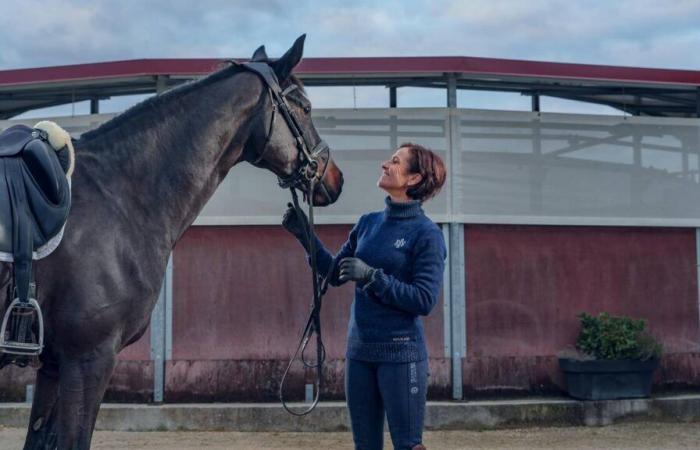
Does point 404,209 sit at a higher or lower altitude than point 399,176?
lower

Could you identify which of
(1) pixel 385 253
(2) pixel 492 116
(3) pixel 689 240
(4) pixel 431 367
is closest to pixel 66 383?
(1) pixel 385 253

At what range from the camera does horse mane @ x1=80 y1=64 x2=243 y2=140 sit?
324cm

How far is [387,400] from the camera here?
319cm

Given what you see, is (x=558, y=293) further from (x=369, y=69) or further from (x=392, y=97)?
(x=369, y=69)

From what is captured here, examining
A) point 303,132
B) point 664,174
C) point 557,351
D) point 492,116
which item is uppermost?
point 492,116

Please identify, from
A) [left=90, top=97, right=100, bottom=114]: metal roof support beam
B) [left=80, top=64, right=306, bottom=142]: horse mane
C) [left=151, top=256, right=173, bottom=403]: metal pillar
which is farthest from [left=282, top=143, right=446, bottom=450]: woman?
[left=90, top=97, right=100, bottom=114]: metal roof support beam

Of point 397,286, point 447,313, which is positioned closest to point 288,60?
point 397,286

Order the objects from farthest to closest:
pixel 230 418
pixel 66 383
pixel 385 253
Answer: pixel 230 418
pixel 385 253
pixel 66 383

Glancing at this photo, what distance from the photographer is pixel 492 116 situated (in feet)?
24.7

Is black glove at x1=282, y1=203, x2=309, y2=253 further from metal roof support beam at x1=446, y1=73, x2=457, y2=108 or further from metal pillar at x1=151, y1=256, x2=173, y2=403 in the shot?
metal roof support beam at x1=446, y1=73, x2=457, y2=108

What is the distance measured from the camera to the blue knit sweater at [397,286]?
318cm

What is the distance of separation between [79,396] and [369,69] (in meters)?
4.69

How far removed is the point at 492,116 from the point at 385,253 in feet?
14.7

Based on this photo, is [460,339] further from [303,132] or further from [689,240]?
[303,132]
